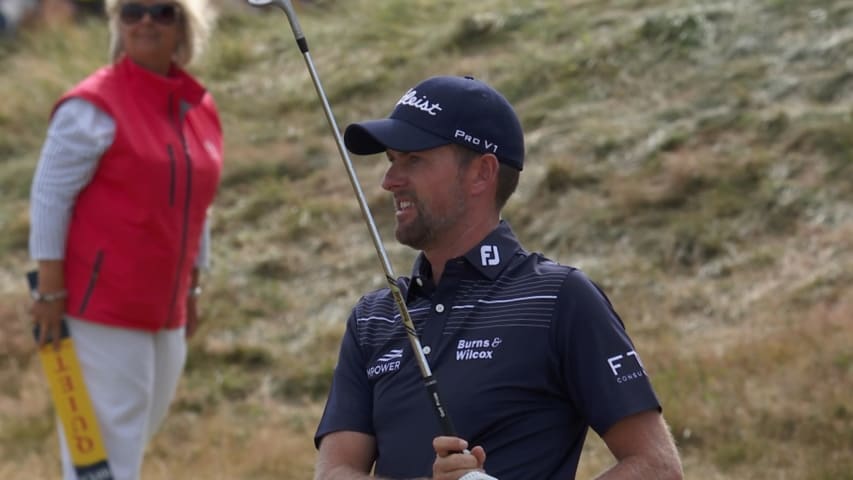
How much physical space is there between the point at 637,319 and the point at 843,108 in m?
1.89

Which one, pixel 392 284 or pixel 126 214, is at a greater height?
pixel 392 284

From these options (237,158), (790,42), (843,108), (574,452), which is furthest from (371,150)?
(237,158)

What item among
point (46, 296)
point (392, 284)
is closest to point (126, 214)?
point (46, 296)

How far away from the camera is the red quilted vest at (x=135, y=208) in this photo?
562cm

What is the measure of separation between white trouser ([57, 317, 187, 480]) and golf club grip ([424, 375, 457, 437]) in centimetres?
283

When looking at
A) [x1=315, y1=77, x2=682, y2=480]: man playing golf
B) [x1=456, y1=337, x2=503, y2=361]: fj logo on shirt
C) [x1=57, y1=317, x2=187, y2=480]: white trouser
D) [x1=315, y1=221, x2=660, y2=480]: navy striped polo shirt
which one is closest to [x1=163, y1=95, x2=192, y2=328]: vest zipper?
[x1=57, y1=317, x2=187, y2=480]: white trouser

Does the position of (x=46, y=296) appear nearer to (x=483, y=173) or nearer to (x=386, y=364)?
(x=386, y=364)

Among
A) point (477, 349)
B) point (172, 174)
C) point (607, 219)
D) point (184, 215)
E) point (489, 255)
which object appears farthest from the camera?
point (607, 219)

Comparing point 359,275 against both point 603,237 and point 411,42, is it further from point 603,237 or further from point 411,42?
point 411,42

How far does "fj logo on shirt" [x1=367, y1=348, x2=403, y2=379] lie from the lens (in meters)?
3.35

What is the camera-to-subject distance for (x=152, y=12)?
5812 millimetres

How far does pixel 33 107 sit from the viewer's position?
39.1 ft

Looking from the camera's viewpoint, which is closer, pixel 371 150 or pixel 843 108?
Answer: pixel 371 150

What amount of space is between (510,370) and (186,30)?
10.4 ft
